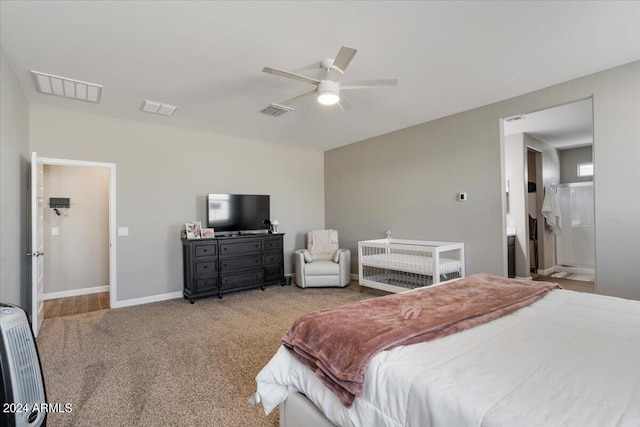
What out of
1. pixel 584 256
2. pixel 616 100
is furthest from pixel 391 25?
pixel 584 256

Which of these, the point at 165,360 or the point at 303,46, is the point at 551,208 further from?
the point at 165,360

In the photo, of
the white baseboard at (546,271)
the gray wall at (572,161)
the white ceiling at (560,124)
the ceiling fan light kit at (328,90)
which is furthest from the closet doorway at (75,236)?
the gray wall at (572,161)

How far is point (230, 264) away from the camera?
16.4 feet

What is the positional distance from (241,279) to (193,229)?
3.68ft

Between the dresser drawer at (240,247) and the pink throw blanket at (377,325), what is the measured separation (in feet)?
11.5

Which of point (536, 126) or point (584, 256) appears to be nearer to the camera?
point (536, 126)

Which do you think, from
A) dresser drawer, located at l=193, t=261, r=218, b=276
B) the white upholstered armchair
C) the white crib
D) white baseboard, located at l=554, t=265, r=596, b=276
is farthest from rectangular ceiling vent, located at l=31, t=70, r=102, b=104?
white baseboard, located at l=554, t=265, r=596, b=276

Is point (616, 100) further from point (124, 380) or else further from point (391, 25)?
point (124, 380)

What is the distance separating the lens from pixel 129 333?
11.3 feet

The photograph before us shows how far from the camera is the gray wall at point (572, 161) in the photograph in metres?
6.65

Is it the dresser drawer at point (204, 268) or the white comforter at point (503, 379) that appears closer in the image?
the white comforter at point (503, 379)

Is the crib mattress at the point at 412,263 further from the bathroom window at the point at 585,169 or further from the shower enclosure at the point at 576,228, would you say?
the bathroom window at the point at 585,169

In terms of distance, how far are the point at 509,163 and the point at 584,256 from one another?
8.52 ft

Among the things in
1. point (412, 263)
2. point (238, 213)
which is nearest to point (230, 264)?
point (238, 213)
